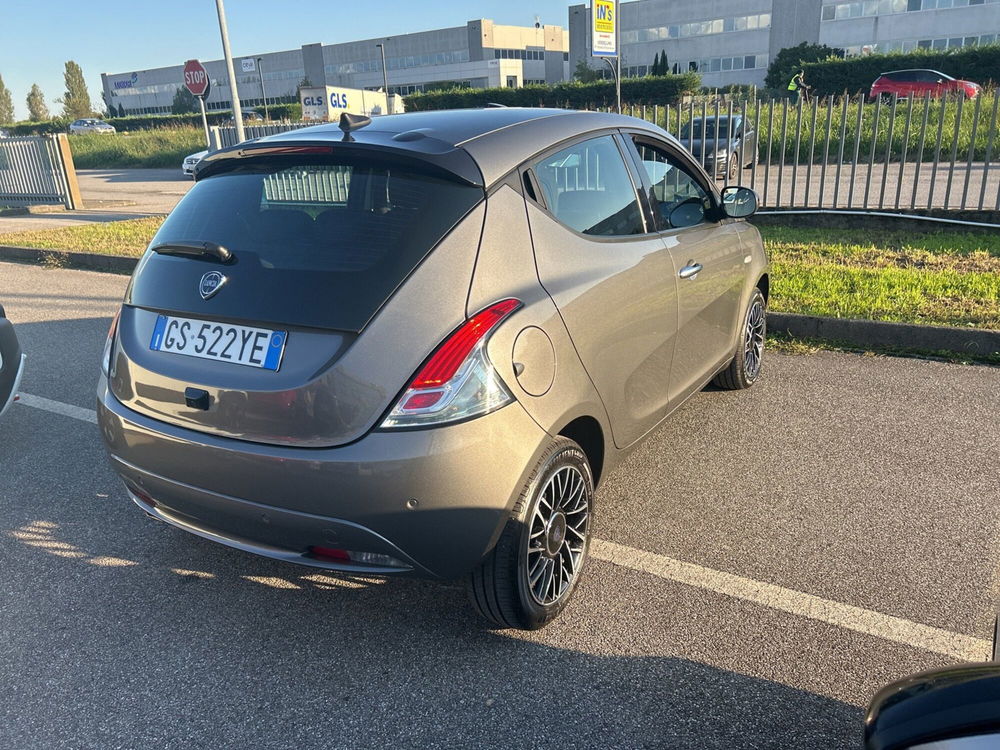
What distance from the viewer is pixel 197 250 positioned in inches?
103

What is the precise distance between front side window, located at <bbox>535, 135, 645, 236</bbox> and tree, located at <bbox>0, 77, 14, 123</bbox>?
11088cm

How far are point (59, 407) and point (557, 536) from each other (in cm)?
377

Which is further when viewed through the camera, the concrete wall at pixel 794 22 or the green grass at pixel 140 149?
the concrete wall at pixel 794 22

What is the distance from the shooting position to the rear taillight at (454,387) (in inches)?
87.0

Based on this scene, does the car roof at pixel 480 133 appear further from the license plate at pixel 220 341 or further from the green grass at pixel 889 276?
the green grass at pixel 889 276

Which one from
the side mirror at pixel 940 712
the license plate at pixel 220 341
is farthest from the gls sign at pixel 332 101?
the side mirror at pixel 940 712

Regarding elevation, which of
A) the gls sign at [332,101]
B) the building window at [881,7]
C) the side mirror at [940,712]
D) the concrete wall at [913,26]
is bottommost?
the side mirror at [940,712]

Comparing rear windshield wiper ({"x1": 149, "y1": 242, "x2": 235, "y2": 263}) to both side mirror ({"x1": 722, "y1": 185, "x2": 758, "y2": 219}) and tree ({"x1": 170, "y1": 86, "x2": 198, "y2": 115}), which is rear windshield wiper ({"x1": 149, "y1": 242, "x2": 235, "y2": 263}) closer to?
side mirror ({"x1": 722, "y1": 185, "x2": 758, "y2": 219})

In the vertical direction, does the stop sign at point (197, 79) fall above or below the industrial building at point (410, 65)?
below

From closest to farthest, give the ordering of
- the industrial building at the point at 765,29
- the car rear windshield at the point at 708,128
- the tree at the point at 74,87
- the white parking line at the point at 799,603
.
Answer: the white parking line at the point at 799,603 < the car rear windshield at the point at 708,128 < the industrial building at the point at 765,29 < the tree at the point at 74,87

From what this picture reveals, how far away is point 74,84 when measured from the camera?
8688 centimetres

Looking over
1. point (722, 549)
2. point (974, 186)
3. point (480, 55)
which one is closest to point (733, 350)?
point (722, 549)

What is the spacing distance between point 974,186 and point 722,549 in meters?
12.5

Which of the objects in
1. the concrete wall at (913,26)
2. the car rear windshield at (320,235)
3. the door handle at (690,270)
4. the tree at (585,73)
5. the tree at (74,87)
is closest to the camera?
the car rear windshield at (320,235)
